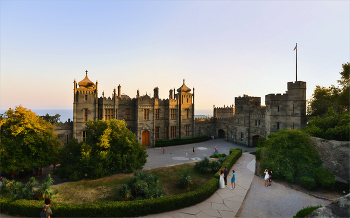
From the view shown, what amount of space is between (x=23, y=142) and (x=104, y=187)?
10866mm

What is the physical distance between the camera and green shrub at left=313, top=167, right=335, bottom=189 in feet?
50.1

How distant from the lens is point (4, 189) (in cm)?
1435

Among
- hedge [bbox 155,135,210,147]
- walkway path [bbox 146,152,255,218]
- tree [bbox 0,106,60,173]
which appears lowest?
hedge [bbox 155,135,210,147]

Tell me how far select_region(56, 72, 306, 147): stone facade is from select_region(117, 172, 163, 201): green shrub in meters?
23.2

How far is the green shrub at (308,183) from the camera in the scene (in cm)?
1550

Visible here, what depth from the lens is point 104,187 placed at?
17.3 m

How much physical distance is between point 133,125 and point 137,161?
20.2 meters

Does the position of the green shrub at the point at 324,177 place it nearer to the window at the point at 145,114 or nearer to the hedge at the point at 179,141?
the hedge at the point at 179,141

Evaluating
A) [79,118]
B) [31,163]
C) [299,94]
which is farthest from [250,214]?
[79,118]

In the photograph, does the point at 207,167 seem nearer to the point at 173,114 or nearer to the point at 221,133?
the point at 173,114

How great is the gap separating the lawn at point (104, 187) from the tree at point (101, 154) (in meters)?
0.84

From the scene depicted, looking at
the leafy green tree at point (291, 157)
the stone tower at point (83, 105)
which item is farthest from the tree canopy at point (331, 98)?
the stone tower at point (83, 105)

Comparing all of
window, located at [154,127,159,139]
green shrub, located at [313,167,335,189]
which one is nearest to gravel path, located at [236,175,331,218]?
green shrub, located at [313,167,335,189]

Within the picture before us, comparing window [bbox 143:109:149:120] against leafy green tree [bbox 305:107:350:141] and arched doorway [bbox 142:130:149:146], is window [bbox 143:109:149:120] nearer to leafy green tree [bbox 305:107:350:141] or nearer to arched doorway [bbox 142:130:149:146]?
arched doorway [bbox 142:130:149:146]
